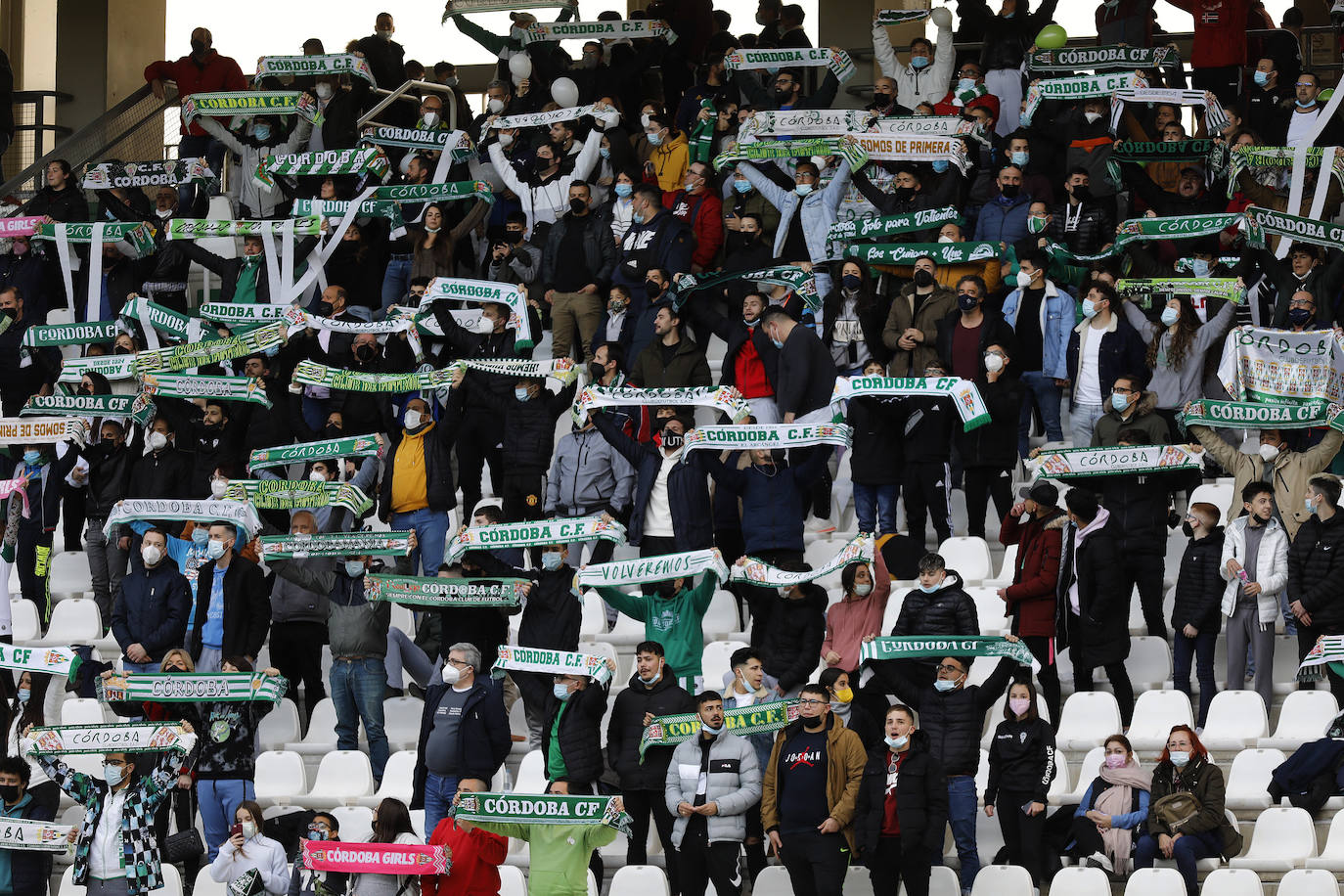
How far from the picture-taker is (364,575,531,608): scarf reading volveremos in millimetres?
14102

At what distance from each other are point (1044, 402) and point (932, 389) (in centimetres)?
178

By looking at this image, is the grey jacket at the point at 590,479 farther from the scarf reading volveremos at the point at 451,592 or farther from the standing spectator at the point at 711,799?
the standing spectator at the point at 711,799

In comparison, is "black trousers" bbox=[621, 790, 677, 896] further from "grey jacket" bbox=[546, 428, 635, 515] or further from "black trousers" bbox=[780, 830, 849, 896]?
"grey jacket" bbox=[546, 428, 635, 515]

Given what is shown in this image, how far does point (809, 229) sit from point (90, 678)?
6.66m

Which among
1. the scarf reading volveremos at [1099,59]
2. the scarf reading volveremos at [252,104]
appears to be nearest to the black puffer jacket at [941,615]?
the scarf reading volveremos at [1099,59]

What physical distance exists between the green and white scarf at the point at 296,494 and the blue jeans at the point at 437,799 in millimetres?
3194

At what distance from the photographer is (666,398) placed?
15805 mm

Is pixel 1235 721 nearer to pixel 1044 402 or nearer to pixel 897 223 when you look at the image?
pixel 1044 402

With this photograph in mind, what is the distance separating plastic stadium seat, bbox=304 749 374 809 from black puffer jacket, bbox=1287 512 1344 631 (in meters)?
5.72

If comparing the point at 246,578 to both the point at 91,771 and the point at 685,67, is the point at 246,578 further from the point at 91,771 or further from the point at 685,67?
the point at 685,67

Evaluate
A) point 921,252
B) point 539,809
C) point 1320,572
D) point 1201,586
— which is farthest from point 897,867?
A: point 921,252

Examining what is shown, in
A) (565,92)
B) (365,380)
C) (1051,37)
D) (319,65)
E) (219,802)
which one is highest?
(1051,37)

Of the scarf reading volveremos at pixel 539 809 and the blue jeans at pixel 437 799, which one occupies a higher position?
the scarf reading volveremos at pixel 539 809

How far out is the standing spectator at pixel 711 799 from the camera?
12.5 m
